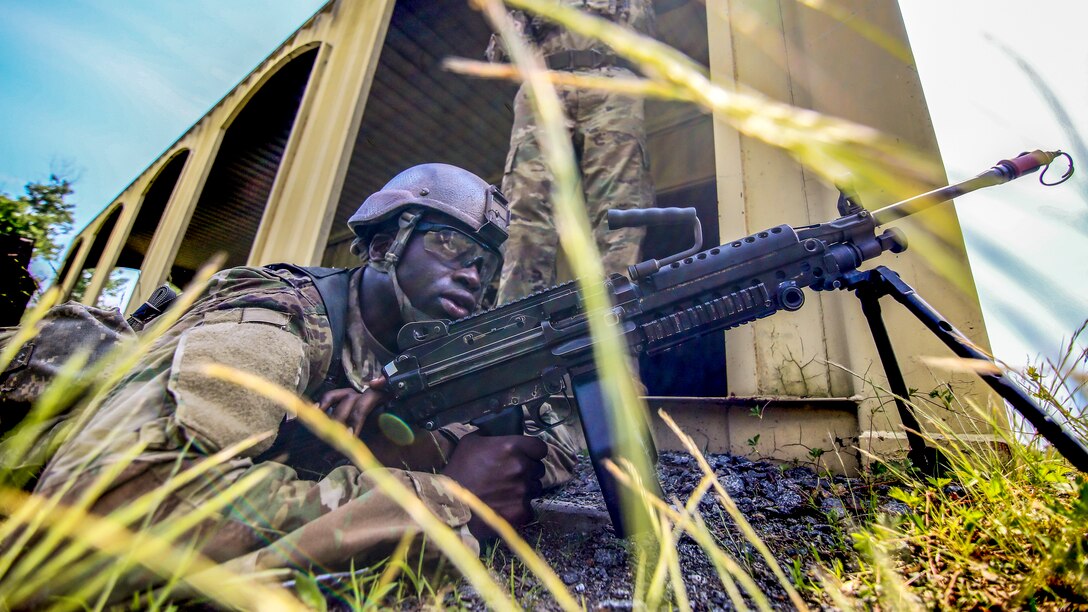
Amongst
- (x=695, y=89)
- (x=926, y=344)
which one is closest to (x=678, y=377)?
(x=926, y=344)

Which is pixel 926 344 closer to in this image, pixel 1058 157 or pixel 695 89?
pixel 1058 157

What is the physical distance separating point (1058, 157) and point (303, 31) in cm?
758

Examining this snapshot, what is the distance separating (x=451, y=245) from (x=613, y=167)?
1274 mm

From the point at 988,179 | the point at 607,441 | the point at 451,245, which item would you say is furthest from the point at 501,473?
the point at 988,179

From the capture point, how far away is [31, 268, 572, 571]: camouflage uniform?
3.28ft

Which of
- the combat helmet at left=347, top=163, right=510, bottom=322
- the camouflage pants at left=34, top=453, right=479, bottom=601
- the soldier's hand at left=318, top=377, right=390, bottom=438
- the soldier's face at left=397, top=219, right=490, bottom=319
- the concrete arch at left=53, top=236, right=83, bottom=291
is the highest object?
the concrete arch at left=53, top=236, right=83, bottom=291

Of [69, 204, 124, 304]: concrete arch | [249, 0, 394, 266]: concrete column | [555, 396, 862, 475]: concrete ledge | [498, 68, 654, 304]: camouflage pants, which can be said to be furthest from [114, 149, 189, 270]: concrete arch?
[555, 396, 862, 475]: concrete ledge

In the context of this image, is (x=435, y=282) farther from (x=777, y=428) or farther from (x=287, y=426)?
(x=777, y=428)

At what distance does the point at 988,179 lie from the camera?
1.29 m

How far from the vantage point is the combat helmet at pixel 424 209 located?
2.01 meters

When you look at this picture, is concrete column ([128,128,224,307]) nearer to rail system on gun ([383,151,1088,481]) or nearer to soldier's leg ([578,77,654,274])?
soldier's leg ([578,77,654,274])

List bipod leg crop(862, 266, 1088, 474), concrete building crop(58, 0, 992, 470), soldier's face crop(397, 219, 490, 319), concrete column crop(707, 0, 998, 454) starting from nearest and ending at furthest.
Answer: bipod leg crop(862, 266, 1088, 474)
concrete column crop(707, 0, 998, 454)
concrete building crop(58, 0, 992, 470)
soldier's face crop(397, 219, 490, 319)

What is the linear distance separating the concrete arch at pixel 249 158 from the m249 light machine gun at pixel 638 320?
496 cm

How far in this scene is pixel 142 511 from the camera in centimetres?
96
